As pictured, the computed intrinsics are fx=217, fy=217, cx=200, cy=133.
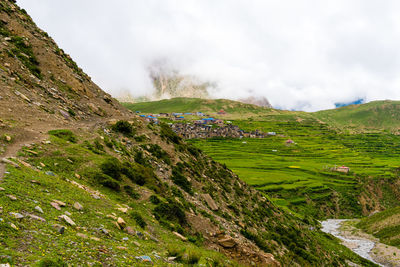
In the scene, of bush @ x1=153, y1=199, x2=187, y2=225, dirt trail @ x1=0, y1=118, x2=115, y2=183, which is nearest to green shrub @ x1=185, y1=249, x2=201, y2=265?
bush @ x1=153, y1=199, x2=187, y2=225

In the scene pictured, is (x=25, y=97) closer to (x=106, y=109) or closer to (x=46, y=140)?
(x=46, y=140)

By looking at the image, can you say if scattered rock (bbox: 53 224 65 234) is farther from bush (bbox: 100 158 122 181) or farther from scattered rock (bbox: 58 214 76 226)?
bush (bbox: 100 158 122 181)

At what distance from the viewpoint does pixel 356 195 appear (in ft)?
335

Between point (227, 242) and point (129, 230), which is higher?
point (129, 230)

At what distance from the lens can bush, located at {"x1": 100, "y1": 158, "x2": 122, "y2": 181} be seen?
18344 millimetres

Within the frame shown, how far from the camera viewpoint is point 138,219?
14.7 m

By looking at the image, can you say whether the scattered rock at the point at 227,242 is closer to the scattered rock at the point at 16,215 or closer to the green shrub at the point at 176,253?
the green shrub at the point at 176,253

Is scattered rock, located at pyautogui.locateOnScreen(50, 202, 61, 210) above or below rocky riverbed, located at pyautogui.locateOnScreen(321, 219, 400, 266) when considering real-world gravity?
above

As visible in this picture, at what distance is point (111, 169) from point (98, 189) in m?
2.48

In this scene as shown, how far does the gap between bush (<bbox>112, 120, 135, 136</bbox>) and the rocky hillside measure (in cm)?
14

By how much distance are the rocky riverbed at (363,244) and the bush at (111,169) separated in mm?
66815

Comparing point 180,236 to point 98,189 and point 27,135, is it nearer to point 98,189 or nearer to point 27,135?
point 98,189

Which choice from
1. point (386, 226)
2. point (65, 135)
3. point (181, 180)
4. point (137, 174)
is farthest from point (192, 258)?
point (386, 226)

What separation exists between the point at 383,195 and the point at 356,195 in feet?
75.0
